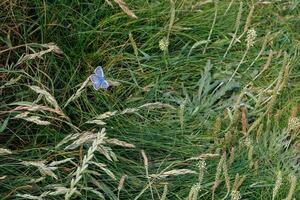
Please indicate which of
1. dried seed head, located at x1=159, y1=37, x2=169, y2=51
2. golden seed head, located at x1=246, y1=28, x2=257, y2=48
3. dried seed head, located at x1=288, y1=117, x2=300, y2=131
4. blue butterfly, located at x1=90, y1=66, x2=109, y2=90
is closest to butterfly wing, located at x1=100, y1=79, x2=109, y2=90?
blue butterfly, located at x1=90, y1=66, x2=109, y2=90

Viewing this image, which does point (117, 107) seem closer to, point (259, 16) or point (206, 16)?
point (206, 16)

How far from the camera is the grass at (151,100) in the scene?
1.97m

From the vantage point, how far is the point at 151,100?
7.71 feet

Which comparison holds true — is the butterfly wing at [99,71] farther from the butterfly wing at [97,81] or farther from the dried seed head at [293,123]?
the dried seed head at [293,123]

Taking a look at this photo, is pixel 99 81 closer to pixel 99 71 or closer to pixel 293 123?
pixel 99 71

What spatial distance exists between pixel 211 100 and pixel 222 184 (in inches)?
16.2

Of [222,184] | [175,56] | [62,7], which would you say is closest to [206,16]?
[175,56]

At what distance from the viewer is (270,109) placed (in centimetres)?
231

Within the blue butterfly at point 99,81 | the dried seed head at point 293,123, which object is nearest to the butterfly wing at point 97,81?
the blue butterfly at point 99,81

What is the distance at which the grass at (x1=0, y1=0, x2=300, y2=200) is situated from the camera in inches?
77.5

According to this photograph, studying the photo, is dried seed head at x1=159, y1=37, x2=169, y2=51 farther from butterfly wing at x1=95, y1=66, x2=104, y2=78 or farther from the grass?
butterfly wing at x1=95, y1=66, x2=104, y2=78

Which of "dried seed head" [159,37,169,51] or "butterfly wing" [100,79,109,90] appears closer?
"butterfly wing" [100,79,109,90]

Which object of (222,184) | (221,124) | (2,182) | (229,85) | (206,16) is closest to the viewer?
(2,182)

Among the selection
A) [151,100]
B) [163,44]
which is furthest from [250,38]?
[151,100]
